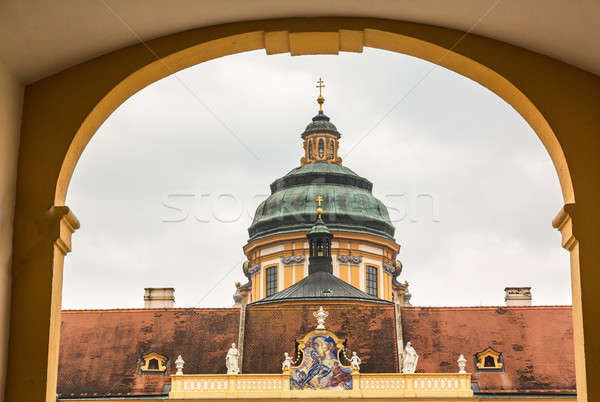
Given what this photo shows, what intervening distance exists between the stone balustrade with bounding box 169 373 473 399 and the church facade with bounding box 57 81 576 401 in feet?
0.10

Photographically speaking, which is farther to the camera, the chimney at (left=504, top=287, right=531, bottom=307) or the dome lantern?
the dome lantern

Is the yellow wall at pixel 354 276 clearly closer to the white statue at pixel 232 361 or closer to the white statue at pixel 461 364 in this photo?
the white statue at pixel 461 364

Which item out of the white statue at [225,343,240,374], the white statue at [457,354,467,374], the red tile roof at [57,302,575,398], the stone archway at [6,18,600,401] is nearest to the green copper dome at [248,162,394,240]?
the red tile roof at [57,302,575,398]

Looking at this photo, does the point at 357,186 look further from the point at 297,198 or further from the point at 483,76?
the point at 483,76

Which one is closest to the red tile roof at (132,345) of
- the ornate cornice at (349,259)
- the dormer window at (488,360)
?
the dormer window at (488,360)

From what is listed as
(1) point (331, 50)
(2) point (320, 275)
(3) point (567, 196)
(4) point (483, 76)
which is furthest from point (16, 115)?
(2) point (320, 275)

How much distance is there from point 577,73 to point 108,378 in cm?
2909

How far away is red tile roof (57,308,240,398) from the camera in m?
33.2

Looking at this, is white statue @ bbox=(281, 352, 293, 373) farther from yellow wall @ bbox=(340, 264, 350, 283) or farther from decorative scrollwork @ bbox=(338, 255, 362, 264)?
decorative scrollwork @ bbox=(338, 255, 362, 264)

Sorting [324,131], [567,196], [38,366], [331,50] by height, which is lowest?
[38,366]

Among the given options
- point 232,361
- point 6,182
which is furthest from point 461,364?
point 6,182

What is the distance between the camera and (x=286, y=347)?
1372 inches

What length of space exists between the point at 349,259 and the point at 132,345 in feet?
45.3

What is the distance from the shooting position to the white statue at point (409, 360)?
32719 millimetres
